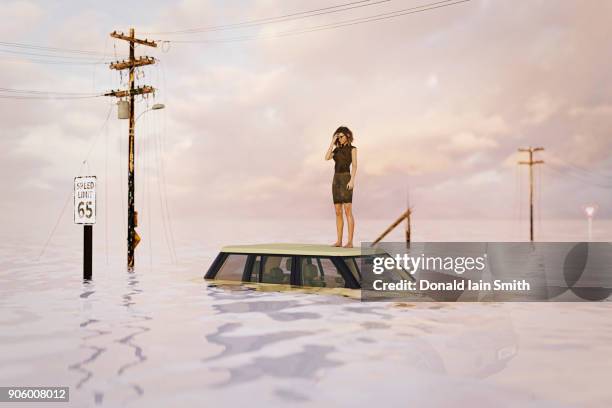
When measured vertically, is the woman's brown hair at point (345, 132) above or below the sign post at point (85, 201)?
above

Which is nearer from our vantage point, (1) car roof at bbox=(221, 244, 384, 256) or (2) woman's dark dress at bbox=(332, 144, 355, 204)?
(1) car roof at bbox=(221, 244, 384, 256)

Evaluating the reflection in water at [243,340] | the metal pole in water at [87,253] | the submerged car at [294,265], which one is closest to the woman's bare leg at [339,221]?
the submerged car at [294,265]

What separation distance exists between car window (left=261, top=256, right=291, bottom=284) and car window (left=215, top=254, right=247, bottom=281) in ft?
2.72

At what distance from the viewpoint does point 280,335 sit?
30.8ft

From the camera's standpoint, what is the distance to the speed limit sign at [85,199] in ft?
62.7

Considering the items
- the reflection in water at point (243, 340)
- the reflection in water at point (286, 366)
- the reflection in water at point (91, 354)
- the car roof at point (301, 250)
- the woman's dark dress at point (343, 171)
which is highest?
the woman's dark dress at point (343, 171)

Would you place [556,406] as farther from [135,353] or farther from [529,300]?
[529,300]

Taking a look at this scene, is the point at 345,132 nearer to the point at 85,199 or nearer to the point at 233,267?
the point at 233,267

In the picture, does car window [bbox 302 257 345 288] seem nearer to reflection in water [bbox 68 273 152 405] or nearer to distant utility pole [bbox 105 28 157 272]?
reflection in water [bbox 68 273 152 405]

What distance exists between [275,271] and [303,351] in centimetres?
574

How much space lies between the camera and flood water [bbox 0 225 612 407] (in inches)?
254

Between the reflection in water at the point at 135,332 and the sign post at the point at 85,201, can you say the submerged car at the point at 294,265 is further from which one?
the sign post at the point at 85,201

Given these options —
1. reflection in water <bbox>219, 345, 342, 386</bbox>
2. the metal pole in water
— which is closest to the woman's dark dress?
reflection in water <bbox>219, 345, 342, 386</bbox>

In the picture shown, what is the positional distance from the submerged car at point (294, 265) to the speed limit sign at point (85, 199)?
20.4 ft
